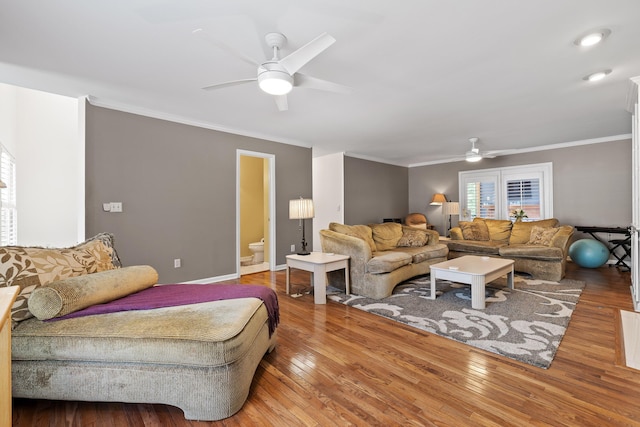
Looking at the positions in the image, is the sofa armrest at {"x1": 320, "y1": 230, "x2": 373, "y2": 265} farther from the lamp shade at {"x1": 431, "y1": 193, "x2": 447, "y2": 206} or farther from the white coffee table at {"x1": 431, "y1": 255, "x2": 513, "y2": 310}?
the lamp shade at {"x1": 431, "y1": 193, "x2": 447, "y2": 206}

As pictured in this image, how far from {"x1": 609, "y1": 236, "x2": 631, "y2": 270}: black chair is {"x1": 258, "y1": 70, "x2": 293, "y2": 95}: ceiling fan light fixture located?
6.19m

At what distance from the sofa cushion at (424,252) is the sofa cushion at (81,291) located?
3.35 meters

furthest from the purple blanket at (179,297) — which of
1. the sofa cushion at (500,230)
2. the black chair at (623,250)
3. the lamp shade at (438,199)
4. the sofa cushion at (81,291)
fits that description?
the black chair at (623,250)

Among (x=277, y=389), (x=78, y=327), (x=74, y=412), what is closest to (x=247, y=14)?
(x=78, y=327)

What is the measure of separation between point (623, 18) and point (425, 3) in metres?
1.40

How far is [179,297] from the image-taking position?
2.07 metres

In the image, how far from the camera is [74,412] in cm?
162

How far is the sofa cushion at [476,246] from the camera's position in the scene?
5037 millimetres

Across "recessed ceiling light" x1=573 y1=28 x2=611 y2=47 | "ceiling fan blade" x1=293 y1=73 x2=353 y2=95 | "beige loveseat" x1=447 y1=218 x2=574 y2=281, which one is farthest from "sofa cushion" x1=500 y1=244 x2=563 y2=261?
"ceiling fan blade" x1=293 y1=73 x2=353 y2=95

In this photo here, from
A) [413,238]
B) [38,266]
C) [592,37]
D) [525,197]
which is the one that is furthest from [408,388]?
[525,197]

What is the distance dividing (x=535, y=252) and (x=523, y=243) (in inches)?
29.9

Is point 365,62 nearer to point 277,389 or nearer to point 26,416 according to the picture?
point 277,389

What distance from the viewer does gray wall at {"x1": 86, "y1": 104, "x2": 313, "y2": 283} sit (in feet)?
11.6

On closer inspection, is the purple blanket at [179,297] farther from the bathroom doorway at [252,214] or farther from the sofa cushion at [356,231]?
the bathroom doorway at [252,214]
